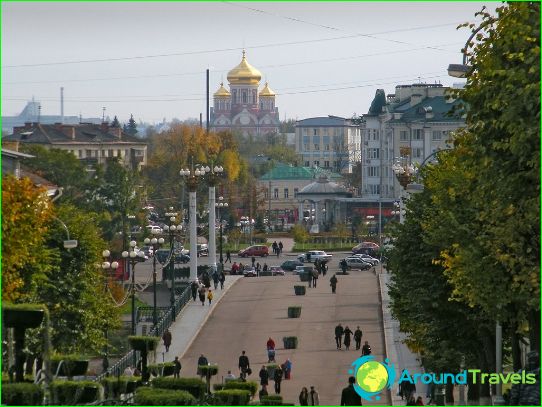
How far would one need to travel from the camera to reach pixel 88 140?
530 feet

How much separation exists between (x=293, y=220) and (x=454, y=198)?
137 metres

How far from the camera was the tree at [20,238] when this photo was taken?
4247 centimetres

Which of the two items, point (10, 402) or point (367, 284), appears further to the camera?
point (367, 284)

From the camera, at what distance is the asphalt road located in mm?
55156

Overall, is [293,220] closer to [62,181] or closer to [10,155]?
[62,181]

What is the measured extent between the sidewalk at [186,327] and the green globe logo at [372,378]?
10.1 m

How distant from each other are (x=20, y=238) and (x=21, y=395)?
13.8 meters

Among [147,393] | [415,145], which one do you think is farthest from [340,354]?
[415,145]

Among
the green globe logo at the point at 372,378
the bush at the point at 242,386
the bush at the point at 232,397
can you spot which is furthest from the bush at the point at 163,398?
the green globe logo at the point at 372,378

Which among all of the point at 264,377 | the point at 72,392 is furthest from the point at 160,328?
the point at 72,392

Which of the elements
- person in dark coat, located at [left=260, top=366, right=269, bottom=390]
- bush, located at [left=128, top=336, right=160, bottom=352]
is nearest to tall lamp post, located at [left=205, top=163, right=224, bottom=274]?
person in dark coat, located at [left=260, top=366, right=269, bottom=390]

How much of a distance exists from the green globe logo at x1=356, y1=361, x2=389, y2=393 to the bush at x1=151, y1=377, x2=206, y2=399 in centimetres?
1128

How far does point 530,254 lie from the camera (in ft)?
112

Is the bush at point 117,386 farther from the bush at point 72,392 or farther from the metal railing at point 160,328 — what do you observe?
the metal railing at point 160,328
